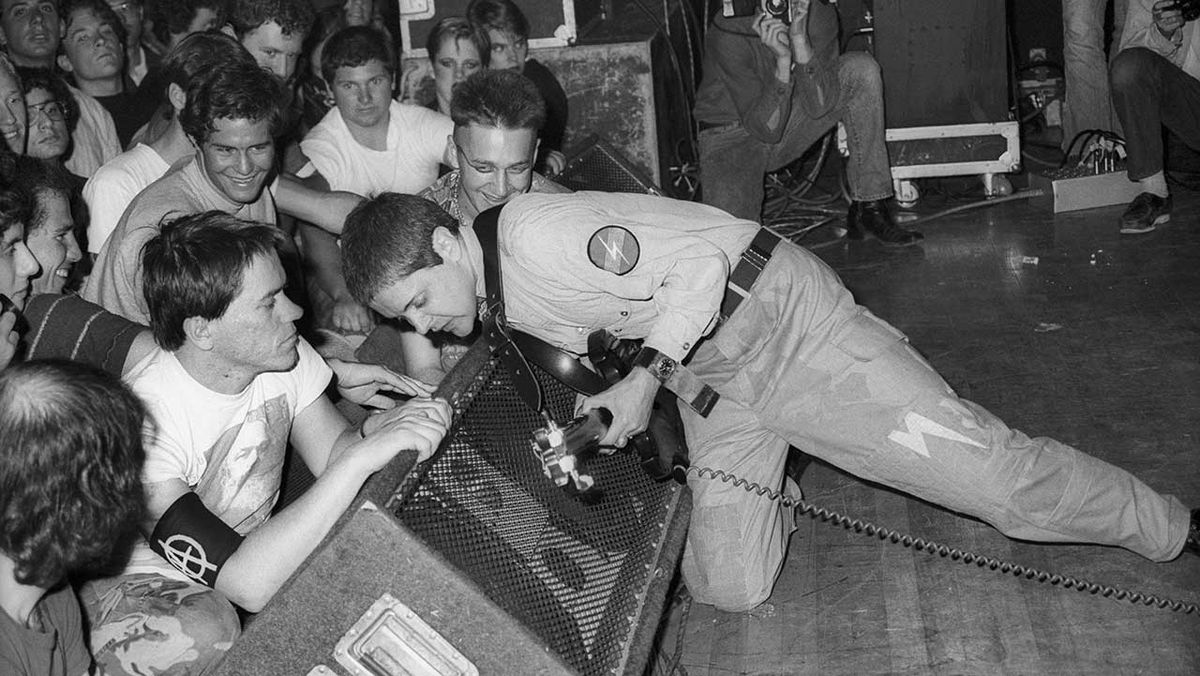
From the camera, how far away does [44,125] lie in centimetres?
464

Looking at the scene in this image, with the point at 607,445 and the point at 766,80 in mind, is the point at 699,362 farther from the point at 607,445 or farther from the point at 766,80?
the point at 766,80

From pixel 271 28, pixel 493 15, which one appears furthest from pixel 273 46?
pixel 493 15

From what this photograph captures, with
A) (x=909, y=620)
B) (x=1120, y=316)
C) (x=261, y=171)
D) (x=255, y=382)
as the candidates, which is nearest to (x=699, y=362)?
(x=909, y=620)

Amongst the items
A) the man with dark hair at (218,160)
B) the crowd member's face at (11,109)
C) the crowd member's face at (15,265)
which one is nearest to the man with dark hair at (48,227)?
the man with dark hair at (218,160)

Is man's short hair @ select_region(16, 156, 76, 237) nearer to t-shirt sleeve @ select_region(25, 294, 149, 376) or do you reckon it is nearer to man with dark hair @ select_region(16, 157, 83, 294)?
man with dark hair @ select_region(16, 157, 83, 294)

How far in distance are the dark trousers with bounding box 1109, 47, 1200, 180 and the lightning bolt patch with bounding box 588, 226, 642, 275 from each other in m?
4.31

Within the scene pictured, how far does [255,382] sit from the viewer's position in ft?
9.96

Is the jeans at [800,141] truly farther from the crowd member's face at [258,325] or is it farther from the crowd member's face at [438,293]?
the crowd member's face at [258,325]

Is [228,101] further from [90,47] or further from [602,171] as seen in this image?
[90,47]

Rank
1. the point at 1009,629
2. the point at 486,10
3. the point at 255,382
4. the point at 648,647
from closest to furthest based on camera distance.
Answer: the point at 648,647 → the point at 255,382 → the point at 1009,629 → the point at 486,10

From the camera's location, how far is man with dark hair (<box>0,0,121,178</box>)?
5277mm

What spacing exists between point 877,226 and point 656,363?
12.6 ft

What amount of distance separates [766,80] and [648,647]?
4315mm

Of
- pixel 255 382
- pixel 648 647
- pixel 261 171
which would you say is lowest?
pixel 648 647
